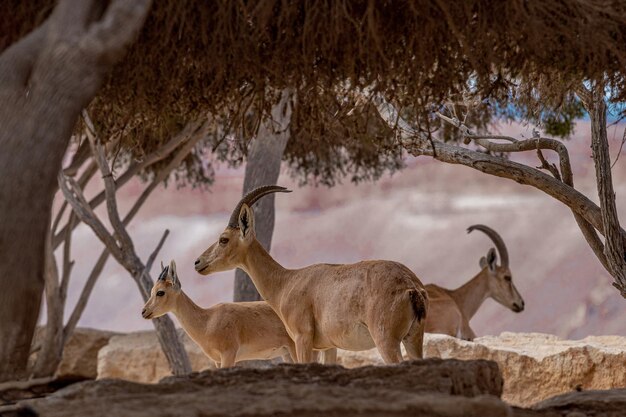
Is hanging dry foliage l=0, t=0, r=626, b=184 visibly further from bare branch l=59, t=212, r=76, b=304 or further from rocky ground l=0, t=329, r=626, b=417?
bare branch l=59, t=212, r=76, b=304

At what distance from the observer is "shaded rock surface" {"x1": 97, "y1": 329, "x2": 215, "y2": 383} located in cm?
1492

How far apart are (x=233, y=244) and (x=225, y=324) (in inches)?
44.0

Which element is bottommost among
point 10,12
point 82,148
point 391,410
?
point 391,410

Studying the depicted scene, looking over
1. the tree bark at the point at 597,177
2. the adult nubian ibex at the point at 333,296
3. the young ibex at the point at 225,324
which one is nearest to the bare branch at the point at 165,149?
the young ibex at the point at 225,324

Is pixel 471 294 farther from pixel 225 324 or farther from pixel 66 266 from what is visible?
pixel 66 266

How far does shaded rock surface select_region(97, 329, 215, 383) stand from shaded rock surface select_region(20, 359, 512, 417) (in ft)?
33.2

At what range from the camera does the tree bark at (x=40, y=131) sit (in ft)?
15.5

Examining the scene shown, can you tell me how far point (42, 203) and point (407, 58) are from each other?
2.68m

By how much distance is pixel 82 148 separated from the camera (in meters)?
15.7

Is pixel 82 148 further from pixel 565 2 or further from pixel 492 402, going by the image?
pixel 492 402

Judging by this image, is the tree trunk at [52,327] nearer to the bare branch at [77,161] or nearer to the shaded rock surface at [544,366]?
the bare branch at [77,161]

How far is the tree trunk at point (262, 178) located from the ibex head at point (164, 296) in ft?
9.44

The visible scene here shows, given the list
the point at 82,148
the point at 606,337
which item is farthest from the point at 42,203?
the point at 82,148

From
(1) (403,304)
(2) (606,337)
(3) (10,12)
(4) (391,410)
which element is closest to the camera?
(4) (391,410)
